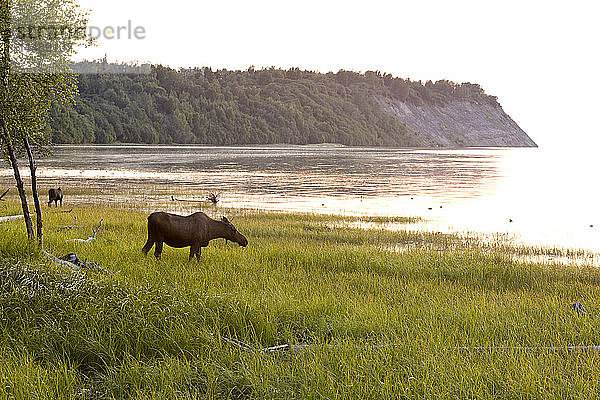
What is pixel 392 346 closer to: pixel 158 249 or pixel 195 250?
pixel 195 250

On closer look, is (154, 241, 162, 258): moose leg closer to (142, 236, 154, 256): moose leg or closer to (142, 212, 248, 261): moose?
(142, 212, 248, 261): moose

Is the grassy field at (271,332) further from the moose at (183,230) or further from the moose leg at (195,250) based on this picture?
the moose at (183,230)

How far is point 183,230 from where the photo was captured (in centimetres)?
1143

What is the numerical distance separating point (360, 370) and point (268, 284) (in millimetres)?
4578

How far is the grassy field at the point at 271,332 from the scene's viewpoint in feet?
19.4

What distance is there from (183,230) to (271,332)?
4.38 metres

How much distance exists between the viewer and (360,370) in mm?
6266

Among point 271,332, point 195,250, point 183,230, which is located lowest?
point 271,332

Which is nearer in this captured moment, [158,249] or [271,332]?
[271,332]

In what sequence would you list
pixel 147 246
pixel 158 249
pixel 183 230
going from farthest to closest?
Result: pixel 147 246
pixel 158 249
pixel 183 230

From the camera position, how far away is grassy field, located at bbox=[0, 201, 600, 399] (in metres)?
5.93

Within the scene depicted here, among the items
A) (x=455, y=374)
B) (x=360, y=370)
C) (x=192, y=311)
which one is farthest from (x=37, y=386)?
(x=455, y=374)

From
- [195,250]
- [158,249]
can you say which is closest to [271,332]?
[195,250]

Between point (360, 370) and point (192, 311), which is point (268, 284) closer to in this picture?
point (192, 311)
